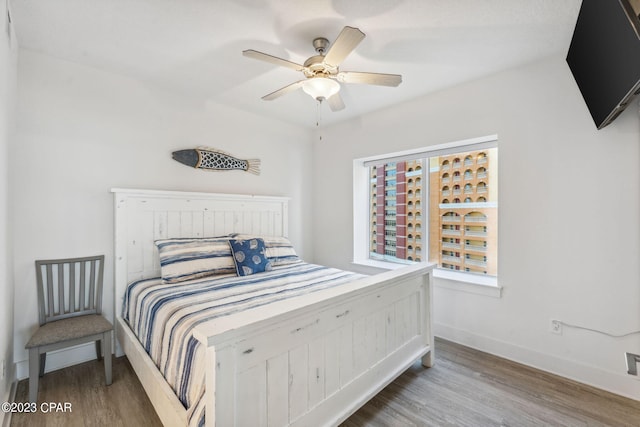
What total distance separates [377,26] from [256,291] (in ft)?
6.48

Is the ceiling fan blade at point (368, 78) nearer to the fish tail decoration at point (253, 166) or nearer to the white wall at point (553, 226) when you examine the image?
the white wall at point (553, 226)

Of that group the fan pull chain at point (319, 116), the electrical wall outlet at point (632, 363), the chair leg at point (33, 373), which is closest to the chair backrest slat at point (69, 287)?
the chair leg at point (33, 373)

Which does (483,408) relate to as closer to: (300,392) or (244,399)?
(300,392)

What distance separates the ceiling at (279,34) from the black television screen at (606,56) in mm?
166

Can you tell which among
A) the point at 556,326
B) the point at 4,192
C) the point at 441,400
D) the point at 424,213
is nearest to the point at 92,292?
the point at 4,192

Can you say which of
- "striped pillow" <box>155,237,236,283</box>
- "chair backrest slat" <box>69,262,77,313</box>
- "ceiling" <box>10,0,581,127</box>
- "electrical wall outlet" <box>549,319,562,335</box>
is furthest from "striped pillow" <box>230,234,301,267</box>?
"electrical wall outlet" <box>549,319,562,335</box>

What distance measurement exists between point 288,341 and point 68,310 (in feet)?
6.75

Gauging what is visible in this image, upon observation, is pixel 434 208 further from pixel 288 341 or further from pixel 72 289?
pixel 72 289

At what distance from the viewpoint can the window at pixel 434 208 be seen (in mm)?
2820

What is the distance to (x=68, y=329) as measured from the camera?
1973 millimetres

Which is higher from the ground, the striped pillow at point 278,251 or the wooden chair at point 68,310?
the striped pillow at point 278,251

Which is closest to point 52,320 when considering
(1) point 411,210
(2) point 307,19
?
(2) point 307,19

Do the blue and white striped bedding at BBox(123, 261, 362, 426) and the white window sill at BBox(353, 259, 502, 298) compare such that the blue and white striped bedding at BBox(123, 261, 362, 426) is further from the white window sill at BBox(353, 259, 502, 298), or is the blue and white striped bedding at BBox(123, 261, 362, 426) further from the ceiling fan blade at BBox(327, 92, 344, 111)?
the ceiling fan blade at BBox(327, 92, 344, 111)

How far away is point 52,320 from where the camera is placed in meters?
2.13
